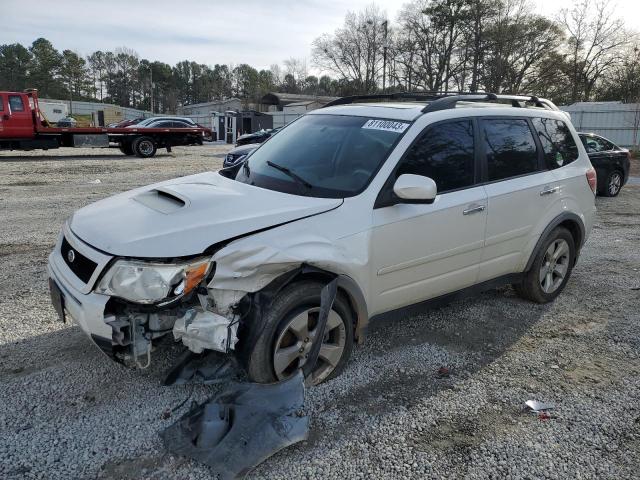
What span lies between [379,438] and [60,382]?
6.71 ft

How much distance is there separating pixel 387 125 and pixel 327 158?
493mm

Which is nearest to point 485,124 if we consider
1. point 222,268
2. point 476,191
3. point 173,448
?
point 476,191

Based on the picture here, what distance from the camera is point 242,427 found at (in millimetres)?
2691

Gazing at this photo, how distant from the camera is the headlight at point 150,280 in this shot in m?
2.69

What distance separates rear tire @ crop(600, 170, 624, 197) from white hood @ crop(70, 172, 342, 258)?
11.6 m

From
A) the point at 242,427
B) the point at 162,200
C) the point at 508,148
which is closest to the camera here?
the point at 242,427

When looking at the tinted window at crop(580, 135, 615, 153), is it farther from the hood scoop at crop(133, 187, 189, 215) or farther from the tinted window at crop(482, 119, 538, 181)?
the hood scoop at crop(133, 187, 189, 215)

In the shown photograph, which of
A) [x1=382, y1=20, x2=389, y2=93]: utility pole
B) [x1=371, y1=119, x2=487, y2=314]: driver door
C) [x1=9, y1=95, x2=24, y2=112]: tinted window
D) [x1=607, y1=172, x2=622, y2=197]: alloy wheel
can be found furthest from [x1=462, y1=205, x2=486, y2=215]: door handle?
[x1=382, y1=20, x2=389, y2=93]: utility pole

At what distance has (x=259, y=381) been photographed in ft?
9.86

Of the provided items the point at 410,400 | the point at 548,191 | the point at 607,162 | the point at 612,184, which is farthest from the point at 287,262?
the point at 612,184

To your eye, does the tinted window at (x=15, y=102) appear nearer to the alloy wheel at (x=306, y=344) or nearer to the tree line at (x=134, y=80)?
the alloy wheel at (x=306, y=344)

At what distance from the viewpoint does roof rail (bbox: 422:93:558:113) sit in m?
3.90

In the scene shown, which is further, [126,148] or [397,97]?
[126,148]

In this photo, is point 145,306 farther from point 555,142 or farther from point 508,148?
point 555,142
